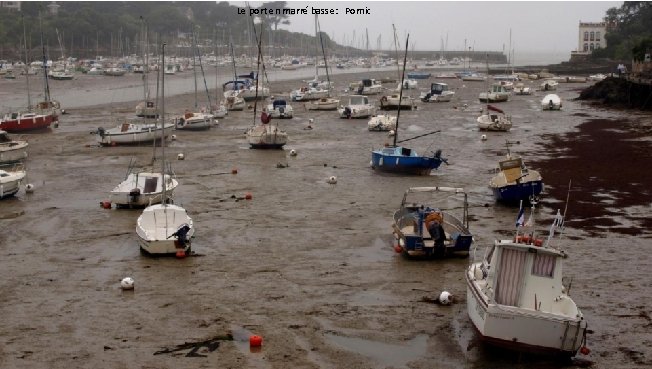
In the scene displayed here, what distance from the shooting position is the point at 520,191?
31953mm

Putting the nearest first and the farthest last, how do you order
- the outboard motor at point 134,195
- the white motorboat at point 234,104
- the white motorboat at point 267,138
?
the outboard motor at point 134,195 → the white motorboat at point 267,138 → the white motorboat at point 234,104

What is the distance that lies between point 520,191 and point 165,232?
1349 centimetres

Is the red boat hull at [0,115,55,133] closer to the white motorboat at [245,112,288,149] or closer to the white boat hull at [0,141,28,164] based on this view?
the white boat hull at [0,141,28,164]

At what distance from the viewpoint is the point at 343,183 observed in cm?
3838

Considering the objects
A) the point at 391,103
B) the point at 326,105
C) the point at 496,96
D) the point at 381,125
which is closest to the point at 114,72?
the point at 326,105

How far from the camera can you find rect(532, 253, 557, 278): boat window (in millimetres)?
17391

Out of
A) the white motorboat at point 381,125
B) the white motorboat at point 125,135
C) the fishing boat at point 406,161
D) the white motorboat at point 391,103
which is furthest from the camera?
the white motorboat at point 391,103

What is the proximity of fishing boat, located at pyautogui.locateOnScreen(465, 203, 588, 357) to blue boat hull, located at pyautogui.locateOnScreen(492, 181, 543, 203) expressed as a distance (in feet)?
45.8

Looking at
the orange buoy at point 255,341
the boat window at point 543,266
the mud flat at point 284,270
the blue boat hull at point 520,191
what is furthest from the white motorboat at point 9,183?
the boat window at point 543,266

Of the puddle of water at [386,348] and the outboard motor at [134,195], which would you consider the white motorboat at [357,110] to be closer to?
the outboard motor at [134,195]

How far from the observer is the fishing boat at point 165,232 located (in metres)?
25.1

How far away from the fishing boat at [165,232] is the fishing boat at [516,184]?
12.3 meters

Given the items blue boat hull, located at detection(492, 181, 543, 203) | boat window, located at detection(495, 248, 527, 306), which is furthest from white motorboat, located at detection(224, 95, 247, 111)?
boat window, located at detection(495, 248, 527, 306)

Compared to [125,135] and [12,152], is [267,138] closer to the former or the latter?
[125,135]
